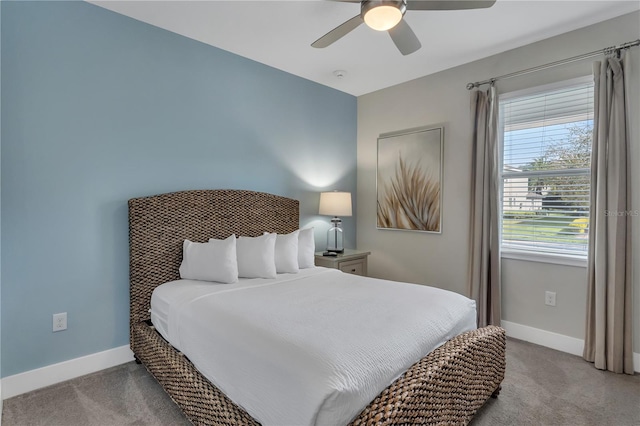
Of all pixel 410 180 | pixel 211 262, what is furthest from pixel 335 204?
pixel 211 262

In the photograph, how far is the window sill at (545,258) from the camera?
8.96ft

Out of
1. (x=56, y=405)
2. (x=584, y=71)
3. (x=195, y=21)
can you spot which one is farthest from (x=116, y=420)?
(x=584, y=71)

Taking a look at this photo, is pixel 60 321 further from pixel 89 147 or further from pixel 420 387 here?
pixel 420 387

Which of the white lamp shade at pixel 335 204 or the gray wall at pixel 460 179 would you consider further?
the white lamp shade at pixel 335 204

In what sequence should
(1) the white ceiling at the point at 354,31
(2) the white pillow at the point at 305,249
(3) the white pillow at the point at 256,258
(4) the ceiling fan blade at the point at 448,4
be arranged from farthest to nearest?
(2) the white pillow at the point at 305,249, (3) the white pillow at the point at 256,258, (1) the white ceiling at the point at 354,31, (4) the ceiling fan blade at the point at 448,4

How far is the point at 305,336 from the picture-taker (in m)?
1.46

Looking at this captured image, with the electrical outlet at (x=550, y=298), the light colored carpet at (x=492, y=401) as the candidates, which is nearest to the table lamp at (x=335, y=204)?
the electrical outlet at (x=550, y=298)

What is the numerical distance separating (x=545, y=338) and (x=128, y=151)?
3.73m

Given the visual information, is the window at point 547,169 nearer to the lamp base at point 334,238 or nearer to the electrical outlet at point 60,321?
the lamp base at point 334,238

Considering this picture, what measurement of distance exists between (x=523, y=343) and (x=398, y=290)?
5.26 ft

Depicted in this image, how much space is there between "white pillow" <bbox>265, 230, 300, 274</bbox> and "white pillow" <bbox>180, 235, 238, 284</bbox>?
388 millimetres

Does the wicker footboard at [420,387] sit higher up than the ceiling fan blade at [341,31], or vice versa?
the ceiling fan blade at [341,31]

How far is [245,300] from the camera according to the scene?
201 cm

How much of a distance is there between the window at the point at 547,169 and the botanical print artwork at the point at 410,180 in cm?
67
